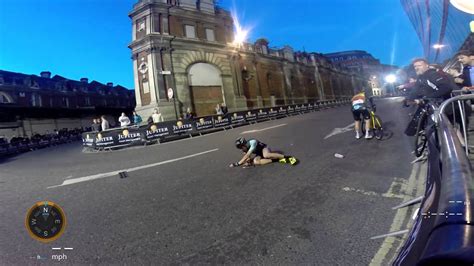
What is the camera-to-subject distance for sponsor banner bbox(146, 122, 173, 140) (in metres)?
14.3

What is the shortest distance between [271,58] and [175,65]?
689 inches

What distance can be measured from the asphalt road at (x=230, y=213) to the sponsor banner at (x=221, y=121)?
12329 millimetres

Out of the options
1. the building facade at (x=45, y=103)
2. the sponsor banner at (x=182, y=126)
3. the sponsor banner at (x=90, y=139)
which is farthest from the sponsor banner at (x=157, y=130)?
the building facade at (x=45, y=103)

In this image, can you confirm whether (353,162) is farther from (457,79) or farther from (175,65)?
(175,65)

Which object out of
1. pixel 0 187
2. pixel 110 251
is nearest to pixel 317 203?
pixel 110 251

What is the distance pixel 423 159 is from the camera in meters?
4.72

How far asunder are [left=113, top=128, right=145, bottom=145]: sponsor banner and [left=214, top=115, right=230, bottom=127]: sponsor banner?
6.02m

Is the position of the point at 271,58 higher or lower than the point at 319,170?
higher

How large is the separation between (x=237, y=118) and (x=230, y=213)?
17247mm

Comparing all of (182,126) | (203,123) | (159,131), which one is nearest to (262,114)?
(203,123)

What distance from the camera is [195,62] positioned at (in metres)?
26.9

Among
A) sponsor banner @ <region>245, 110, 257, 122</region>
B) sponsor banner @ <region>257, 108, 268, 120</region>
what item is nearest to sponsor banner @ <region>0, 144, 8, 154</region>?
sponsor banner @ <region>245, 110, 257, 122</region>

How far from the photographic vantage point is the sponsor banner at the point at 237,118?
787 inches

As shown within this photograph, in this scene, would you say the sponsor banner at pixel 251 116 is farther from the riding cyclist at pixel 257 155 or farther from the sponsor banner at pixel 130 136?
the riding cyclist at pixel 257 155
